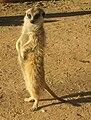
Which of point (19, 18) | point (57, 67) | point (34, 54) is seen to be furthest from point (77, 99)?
point (19, 18)

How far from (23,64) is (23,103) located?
1.55 ft

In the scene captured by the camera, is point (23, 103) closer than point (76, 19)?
Yes

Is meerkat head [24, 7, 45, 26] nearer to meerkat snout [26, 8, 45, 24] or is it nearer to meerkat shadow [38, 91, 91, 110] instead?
meerkat snout [26, 8, 45, 24]

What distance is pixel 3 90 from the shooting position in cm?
497

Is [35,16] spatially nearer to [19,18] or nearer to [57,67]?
[57,67]

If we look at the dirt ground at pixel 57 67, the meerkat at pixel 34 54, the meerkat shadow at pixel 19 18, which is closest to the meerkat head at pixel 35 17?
the meerkat at pixel 34 54

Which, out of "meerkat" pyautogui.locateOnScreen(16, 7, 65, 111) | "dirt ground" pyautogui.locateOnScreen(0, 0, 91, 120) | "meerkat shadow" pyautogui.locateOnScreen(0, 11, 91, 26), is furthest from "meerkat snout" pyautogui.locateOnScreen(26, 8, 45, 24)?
"meerkat shadow" pyautogui.locateOnScreen(0, 11, 91, 26)

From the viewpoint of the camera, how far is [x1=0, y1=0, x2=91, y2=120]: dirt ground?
4570 millimetres

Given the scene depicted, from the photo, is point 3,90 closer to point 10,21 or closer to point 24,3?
point 10,21

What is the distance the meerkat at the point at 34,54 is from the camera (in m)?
4.56

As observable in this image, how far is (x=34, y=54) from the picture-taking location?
15.0ft

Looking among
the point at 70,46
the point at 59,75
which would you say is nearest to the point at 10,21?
the point at 70,46

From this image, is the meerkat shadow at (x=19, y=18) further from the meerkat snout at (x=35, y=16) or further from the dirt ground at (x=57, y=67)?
the meerkat snout at (x=35, y=16)

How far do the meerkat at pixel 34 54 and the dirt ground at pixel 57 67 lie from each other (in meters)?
0.20
